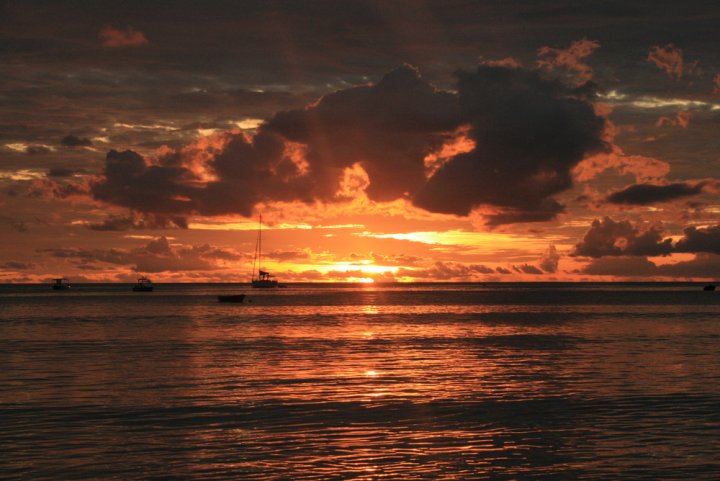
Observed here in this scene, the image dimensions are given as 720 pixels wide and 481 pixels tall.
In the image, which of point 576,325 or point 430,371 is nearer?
point 430,371

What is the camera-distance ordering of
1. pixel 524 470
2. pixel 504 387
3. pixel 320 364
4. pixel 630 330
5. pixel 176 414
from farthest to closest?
pixel 630 330
pixel 320 364
pixel 504 387
pixel 176 414
pixel 524 470

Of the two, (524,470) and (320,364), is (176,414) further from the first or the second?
(320,364)

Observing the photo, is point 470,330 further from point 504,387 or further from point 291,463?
point 291,463

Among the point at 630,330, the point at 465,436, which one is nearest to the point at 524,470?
the point at 465,436

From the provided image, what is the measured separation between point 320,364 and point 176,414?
76.1ft

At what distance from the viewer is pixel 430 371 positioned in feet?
184

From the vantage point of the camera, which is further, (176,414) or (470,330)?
(470,330)

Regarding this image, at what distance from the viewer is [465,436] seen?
109ft

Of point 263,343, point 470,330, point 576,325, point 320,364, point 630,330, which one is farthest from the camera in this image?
point 576,325

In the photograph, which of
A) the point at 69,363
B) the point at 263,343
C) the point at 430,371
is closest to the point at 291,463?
the point at 430,371

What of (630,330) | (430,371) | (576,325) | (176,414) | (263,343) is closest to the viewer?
(176,414)

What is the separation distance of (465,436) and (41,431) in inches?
681

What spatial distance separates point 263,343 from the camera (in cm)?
8219

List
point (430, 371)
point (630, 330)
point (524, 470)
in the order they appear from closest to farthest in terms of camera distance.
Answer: point (524, 470)
point (430, 371)
point (630, 330)
